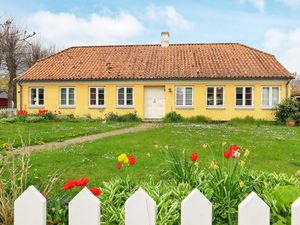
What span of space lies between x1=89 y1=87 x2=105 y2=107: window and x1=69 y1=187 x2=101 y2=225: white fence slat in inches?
934

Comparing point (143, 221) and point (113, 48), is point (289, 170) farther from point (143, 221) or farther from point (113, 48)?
point (113, 48)

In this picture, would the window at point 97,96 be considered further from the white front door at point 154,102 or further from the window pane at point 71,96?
the white front door at point 154,102

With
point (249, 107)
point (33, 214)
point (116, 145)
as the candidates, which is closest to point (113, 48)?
point (249, 107)

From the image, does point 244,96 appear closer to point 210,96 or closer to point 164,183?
point 210,96

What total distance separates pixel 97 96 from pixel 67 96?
2.51 m

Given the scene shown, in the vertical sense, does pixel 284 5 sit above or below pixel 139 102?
above

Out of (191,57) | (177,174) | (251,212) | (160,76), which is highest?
(191,57)

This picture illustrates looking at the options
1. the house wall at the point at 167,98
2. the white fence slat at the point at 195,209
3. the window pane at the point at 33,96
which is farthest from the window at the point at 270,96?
the white fence slat at the point at 195,209

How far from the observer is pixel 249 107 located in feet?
79.3

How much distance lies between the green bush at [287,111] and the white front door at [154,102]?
842cm

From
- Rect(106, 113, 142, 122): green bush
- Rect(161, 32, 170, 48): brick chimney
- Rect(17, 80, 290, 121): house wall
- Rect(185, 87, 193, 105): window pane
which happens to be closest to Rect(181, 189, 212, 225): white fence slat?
Rect(106, 113, 142, 122): green bush

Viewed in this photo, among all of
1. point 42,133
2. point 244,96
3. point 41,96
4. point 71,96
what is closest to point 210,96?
point 244,96

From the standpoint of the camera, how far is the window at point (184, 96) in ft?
81.0

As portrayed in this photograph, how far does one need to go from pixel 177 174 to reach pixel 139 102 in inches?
827
